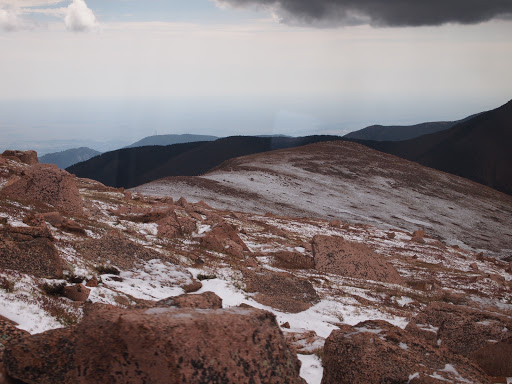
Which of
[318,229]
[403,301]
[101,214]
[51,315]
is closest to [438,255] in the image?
[318,229]

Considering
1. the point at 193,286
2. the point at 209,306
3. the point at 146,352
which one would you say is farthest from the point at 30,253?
the point at 146,352

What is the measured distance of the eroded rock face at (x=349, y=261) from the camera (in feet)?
97.8

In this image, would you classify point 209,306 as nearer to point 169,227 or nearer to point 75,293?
point 75,293

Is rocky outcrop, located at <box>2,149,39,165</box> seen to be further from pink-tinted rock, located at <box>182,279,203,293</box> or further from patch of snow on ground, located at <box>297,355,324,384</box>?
patch of snow on ground, located at <box>297,355,324,384</box>

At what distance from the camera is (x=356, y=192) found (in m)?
86.9

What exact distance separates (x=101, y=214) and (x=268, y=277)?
14064 millimetres

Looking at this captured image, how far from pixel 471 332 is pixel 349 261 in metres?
17.2

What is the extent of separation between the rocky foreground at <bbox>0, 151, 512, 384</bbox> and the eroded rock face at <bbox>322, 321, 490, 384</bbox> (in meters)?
0.03

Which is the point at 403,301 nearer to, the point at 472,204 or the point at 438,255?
the point at 438,255

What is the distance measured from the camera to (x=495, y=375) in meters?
11.2

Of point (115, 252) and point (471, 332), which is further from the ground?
point (115, 252)

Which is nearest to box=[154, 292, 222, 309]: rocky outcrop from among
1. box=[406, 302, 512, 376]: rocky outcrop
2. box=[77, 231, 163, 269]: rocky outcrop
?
box=[406, 302, 512, 376]: rocky outcrop

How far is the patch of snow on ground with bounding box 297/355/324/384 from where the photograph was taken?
10.5 metres

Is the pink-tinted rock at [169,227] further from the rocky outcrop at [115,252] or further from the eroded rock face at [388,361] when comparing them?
the eroded rock face at [388,361]
